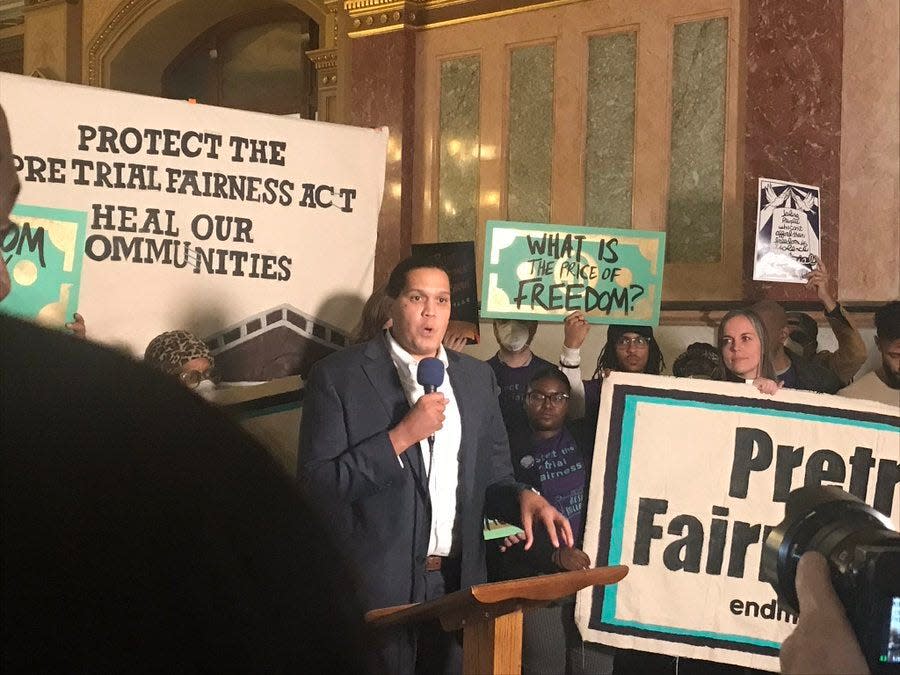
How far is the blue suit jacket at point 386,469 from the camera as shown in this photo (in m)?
3.11

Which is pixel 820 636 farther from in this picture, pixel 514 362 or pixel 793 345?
pixel 793 345

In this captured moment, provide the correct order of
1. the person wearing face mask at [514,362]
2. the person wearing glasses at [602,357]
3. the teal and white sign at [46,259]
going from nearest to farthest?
the teal and white sign at [46,259] < the person wearing glasses at [602,357] < the person wearing face mask at [514,362]

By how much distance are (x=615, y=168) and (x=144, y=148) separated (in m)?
3.93

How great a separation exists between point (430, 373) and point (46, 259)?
125cm

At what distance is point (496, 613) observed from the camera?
2.51 m

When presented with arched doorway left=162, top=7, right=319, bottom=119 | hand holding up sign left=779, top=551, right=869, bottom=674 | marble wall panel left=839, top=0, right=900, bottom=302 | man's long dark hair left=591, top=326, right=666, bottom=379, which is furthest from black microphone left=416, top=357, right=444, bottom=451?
arched doorway left=162, top=7, right=319, bottom=119

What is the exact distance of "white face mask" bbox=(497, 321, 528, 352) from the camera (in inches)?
212

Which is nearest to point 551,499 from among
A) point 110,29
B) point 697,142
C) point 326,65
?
point 697,142

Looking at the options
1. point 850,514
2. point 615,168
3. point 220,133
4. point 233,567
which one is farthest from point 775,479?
point 233,567

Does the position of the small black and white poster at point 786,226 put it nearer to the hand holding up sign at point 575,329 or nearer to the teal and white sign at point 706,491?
the hand holding up sign at point 575,329

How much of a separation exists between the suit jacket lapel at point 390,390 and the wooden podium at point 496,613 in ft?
2.02

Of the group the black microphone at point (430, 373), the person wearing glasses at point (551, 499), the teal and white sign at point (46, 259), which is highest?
the teal and white sign at point (46, 259)

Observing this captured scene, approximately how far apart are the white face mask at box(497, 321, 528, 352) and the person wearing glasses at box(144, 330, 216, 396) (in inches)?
71.0

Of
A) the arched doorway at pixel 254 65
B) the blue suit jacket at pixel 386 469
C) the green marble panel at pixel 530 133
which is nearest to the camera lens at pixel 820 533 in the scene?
the blue suit jacket at pixel 386 469
